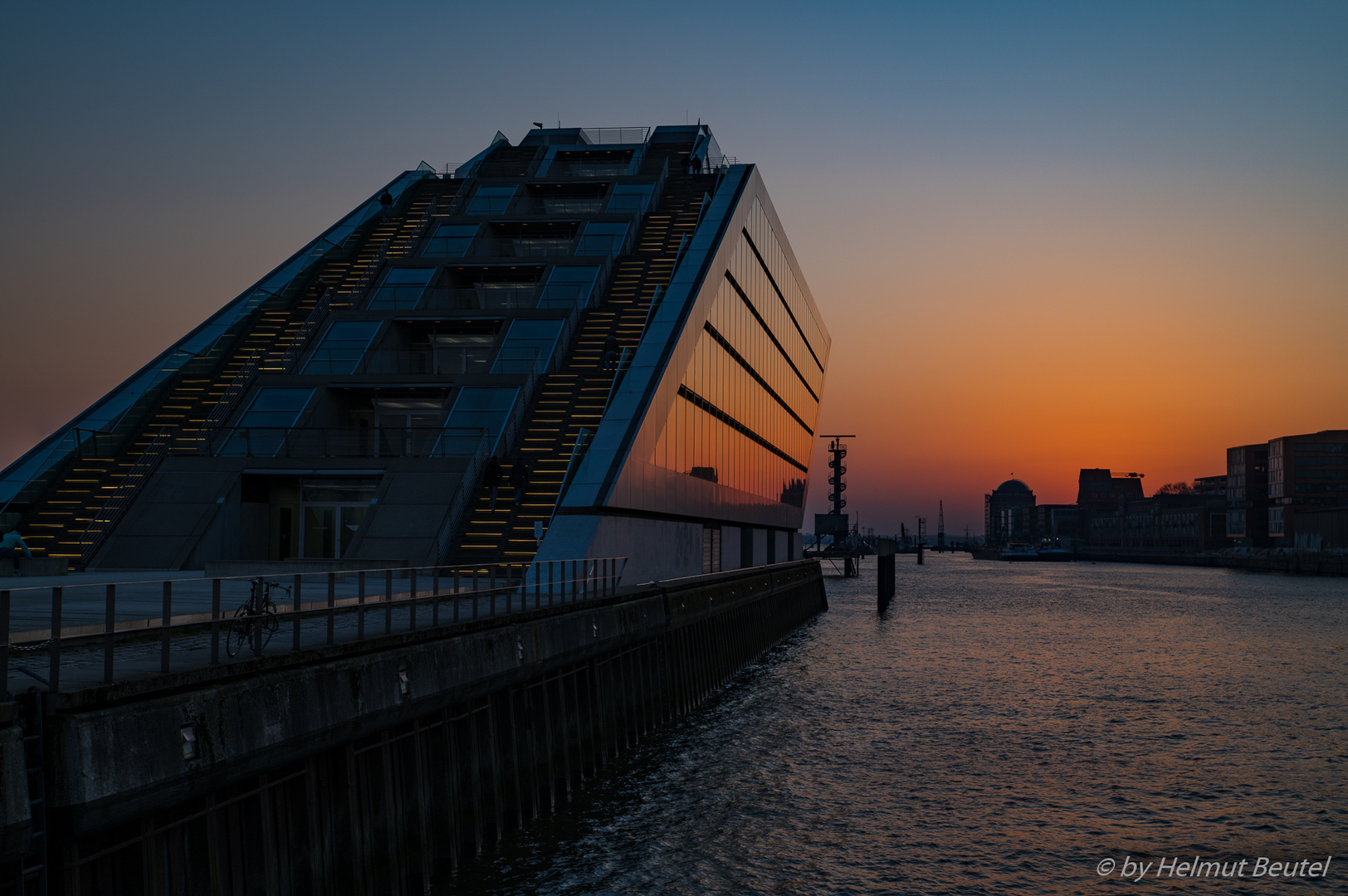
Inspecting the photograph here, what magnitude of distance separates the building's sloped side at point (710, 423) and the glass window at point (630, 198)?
199 inches

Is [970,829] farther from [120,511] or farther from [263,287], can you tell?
[263,287]

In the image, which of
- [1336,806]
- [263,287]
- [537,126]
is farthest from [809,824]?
[537,126]

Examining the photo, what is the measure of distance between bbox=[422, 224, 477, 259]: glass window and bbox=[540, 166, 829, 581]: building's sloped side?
451 inches

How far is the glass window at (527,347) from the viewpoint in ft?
135

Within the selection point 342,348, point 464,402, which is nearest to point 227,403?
point 342,348

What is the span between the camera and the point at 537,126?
7850 centimetres

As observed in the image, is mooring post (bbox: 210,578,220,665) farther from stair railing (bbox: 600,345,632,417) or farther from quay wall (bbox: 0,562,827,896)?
stair railing (bbox: 600,345,632,417)

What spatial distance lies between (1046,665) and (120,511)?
35.5 meters

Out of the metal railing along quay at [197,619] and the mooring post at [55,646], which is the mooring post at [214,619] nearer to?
the metal railing along quay at [197,619]

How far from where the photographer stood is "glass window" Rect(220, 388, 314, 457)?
3638cm

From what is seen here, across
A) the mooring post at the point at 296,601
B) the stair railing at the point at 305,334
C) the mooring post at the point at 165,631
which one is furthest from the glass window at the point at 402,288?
the mooring post at the point at 165,631

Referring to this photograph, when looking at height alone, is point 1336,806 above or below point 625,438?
below

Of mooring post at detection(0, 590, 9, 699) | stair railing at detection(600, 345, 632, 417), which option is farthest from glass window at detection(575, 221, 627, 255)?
mooring post at detection(0, 590, 9, 699)

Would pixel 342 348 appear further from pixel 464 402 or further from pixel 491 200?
pixel 491 200
